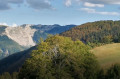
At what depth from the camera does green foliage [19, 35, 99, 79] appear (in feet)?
205

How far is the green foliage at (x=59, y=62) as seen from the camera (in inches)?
2458

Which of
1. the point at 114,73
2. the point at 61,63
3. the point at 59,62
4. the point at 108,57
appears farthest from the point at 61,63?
the point at 108,57

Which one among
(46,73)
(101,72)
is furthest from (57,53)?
(101,72)

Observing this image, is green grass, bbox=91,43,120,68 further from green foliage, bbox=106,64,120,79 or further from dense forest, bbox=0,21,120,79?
green foliage, bbox=106,64,120,79

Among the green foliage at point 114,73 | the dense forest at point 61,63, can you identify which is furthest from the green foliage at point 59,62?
the green foliage at point 114,73

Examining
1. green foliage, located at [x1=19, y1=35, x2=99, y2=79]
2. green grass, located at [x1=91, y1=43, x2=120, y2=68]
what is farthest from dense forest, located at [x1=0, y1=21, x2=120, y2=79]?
green grass, located at [x1=91, y1=43, x2=120, y2=68]

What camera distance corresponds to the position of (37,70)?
6247 centimetres

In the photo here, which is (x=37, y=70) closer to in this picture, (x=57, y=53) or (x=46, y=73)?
(x=46, y=73)

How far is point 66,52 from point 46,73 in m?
8.74

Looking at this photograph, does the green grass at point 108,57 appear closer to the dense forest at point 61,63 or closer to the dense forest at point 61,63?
the dense forest at point 61,63

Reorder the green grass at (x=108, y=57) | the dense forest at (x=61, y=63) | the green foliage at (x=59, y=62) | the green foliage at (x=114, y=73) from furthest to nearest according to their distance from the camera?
the green grass at (x=108, y=57), the green foliage at (x=59, y=62), the dense forest at (x=61, y=63), the green foliage at (x=114, y=73)

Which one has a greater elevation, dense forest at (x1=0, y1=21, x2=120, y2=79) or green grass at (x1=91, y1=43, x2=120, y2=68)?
dense forest at (x1=0, y1=21, x2=120, y2=79)

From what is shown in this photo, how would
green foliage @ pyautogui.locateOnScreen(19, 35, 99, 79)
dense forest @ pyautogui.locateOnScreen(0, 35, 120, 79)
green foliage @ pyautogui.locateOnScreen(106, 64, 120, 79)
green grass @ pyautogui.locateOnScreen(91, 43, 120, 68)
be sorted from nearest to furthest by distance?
green foliage @ pyautogui.locateOnScreen(106, 64, 120, 79), dense forest @ pyautogui.locateOnScreen(0, 35, 120, 79), green foliage @ pyautogui.locateOnScreen(19, 35, 99, 79), green grass @ pyautogui.locateOnScreen(91, 43, 120, 68)

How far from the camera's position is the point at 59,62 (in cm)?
6700
